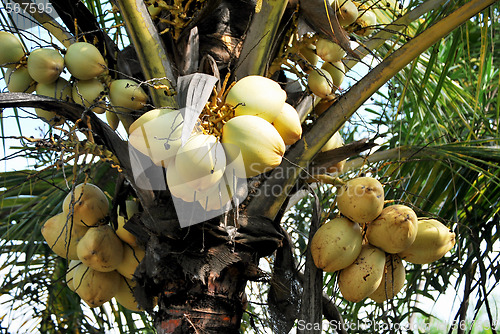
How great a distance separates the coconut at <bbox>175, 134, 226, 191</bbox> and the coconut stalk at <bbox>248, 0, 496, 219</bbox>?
0.37m

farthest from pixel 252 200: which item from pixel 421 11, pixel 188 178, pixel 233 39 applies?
pixel 421 11

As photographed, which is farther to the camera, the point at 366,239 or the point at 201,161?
the point at 366,239

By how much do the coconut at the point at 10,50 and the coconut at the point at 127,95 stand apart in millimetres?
281

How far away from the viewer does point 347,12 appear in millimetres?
1634

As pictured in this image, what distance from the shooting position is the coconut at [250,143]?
3.74 ft

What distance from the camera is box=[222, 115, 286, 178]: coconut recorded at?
3.74 ft

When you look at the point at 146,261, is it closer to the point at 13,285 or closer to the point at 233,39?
the point at 233,39

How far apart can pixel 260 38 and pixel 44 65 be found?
57 cm

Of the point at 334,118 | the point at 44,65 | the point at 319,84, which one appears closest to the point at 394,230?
the point at 334,118

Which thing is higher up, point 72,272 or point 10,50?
point 10,50

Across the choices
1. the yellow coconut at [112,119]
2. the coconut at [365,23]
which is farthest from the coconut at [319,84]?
the yellow coconut at [112,119]

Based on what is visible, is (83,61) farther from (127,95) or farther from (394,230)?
(394,230)

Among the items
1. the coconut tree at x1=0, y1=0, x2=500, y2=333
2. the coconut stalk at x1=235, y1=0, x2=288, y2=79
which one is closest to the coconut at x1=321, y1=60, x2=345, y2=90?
the coconut tree at x1=0, y1=0, x2=500, y2=333

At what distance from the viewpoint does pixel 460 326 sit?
192 centimetres
